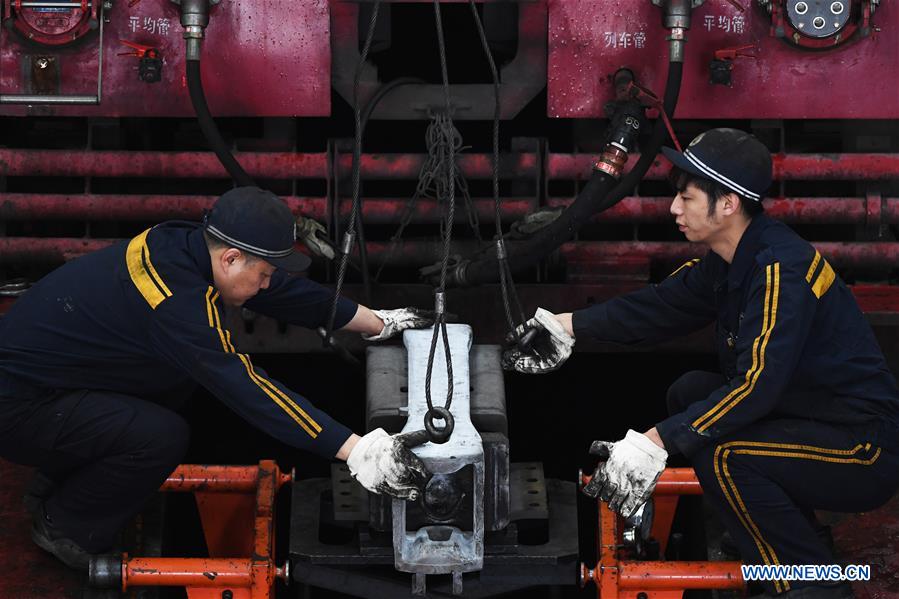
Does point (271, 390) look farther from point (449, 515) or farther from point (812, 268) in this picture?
point (812, 268)

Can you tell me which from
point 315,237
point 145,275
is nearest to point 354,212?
point 315,237

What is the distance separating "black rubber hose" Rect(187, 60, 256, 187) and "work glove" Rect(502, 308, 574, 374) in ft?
2.72

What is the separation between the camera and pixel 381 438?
11.0 ft

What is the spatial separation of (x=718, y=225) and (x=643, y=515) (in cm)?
76

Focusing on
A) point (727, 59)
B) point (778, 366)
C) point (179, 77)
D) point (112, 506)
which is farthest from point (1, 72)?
point (778, 366)

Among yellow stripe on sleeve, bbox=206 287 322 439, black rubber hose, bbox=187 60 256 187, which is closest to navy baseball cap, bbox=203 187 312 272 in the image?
yellow stripe on sleeve, bbox=206 287 322 439

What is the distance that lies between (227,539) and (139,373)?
70cm

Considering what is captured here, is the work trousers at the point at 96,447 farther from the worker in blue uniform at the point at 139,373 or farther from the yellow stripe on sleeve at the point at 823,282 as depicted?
the yellow stripe on sleeve at the point at 823,282

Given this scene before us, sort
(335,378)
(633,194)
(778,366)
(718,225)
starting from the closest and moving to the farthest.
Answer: (778,366) → (718,225) → (633,194) → (335,378)

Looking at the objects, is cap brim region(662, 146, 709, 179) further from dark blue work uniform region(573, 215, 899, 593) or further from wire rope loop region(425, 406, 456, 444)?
wire rope loop region(425, 406, 456, 444)

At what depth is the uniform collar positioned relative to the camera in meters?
3.54

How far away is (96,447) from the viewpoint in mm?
3561

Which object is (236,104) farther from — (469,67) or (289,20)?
(469,67)

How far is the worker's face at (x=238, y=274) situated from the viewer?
3527 millimetres
